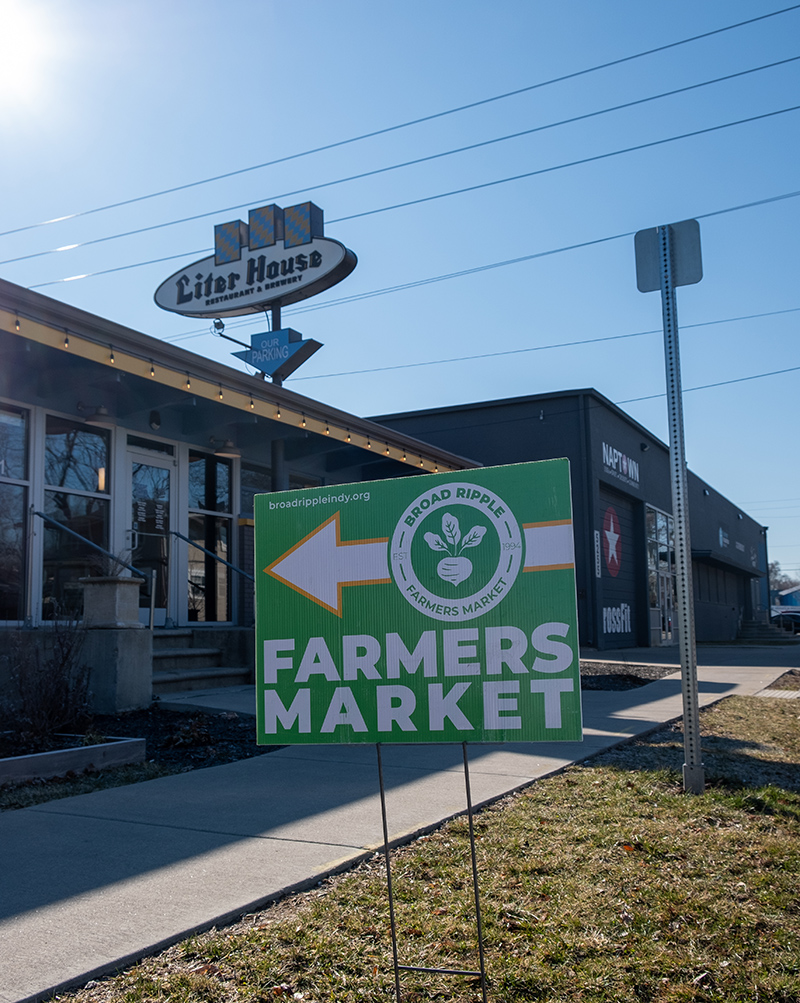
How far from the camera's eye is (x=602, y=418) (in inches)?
1010

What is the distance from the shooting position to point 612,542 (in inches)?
1048

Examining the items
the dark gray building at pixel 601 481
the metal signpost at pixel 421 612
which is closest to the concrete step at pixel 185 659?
the metal signpost at pixel 421 612

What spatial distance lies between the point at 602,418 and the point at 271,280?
1162cm

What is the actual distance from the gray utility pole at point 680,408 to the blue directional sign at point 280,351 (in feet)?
36.4

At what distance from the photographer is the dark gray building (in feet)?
79.4

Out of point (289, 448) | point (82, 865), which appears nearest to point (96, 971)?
point (82, 865)

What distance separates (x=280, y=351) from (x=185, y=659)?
729 centimetres

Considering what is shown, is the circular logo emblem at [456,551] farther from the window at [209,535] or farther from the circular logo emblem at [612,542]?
the circular logo emblem at [612,542]

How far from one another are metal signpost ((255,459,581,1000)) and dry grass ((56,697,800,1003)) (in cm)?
36

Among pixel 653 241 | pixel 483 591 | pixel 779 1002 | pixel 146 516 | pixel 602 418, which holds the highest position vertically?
pixel 602 418

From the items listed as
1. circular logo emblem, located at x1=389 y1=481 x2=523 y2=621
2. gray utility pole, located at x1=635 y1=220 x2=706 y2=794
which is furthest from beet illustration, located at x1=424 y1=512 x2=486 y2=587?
gray utility pole, located at x1=635 y1=220 x2=706 y2=794

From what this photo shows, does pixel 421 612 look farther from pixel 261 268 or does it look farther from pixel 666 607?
pixel 666 607

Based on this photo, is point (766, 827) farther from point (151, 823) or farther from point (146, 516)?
point (146, 516)

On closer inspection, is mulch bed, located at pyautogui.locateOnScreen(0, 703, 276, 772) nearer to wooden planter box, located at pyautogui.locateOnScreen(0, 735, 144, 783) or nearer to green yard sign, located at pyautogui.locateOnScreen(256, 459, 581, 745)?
wooden planter box, located at pyautogui.locateOnScreen(0, 735, 144, 783)
